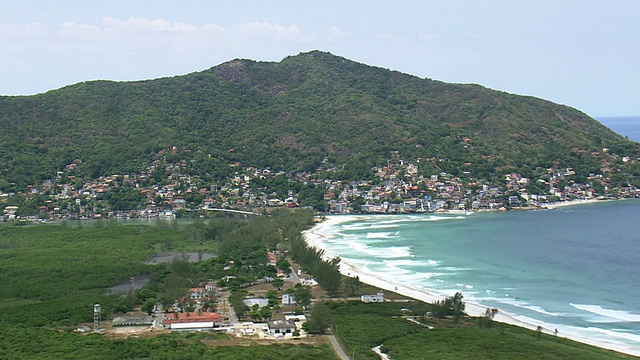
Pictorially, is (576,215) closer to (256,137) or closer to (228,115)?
(256,137)

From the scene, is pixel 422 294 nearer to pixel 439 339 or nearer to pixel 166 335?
pixel 439 339

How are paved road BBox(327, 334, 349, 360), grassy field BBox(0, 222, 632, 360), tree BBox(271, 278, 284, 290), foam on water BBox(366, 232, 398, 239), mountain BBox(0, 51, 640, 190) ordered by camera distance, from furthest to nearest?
mountain BBox(0, 51, 640, 190), foam on water BBox(366, 232, 398, 239), tree BBox(271, 278, 284, 290), paved road BBox(327, 334, 349, 360), grassy field BBox(0, 222, 632, 360)

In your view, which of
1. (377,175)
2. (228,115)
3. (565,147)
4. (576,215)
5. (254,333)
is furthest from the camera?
(228,115)

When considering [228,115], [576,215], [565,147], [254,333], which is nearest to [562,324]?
[254,333]

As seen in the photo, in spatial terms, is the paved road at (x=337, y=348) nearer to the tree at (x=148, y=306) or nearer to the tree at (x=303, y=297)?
the tree at (x=303, y=297)

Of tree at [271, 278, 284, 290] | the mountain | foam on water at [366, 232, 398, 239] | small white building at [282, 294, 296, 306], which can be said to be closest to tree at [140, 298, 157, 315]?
small white building at [282, 294, 296, 306]

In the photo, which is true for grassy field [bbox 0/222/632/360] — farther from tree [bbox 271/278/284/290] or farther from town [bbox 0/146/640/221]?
town [bbox 0/146/640/221]

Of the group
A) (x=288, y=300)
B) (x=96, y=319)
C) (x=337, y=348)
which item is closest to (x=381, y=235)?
(x=288, y=300)
